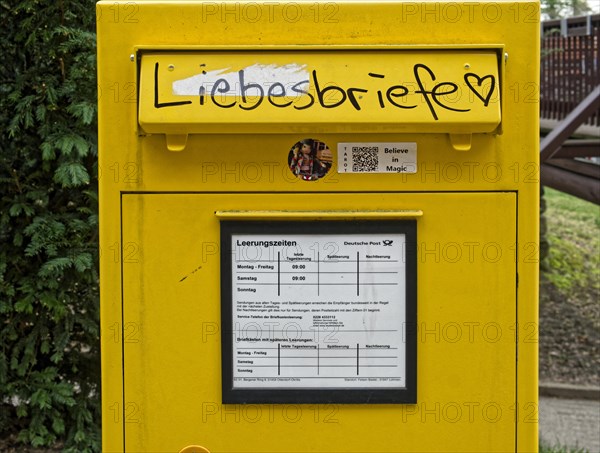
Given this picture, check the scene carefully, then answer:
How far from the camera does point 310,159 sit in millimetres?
2254

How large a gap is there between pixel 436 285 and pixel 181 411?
799 millimetres

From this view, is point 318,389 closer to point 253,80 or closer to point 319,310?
point 319,310

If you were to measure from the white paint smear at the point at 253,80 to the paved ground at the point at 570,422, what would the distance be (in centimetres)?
431

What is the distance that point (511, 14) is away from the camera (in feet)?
7.25

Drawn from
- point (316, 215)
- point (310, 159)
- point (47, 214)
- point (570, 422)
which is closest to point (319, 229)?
point (316, 215)

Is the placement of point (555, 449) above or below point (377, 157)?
below

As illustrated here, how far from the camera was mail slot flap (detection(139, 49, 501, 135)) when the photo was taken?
2.14 m

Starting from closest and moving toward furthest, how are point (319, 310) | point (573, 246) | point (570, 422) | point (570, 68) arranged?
1. point (319, 310)
2. point (570, 422)
3. point (570, 68)
4. point (573, 246)

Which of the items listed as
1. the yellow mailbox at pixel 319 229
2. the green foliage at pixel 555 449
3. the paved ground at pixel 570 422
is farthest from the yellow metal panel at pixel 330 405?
the paved ground at pixel 570 422

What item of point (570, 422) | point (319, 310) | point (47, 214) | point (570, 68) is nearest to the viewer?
point (319, 310)

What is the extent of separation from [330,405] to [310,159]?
696 mm

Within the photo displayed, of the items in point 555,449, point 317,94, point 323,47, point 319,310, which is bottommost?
point 555,449

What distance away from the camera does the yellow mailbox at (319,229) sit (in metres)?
2.17

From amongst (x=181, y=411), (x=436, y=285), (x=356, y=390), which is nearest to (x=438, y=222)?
(x=436, y=285)
